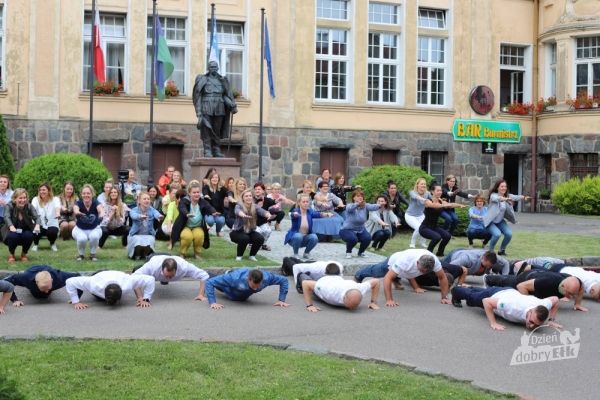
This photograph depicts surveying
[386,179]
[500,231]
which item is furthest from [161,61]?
[500,231]

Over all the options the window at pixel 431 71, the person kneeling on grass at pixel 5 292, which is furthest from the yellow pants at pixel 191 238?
the window at pixel 431 71

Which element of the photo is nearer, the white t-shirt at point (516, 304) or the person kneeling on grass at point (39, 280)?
the white t-shirt at point (516, 304)

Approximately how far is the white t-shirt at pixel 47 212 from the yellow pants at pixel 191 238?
8.38 feet

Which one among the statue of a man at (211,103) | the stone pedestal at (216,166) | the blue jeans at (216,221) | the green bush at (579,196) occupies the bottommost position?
the blue jeans at (216,221)

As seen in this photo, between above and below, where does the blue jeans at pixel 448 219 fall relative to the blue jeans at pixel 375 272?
above

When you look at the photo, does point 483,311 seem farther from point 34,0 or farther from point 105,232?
point 34,0

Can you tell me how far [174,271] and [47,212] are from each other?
5657 millimetres

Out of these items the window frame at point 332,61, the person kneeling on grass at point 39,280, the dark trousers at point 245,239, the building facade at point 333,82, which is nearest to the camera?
the person kneeling on grass at point 39,280

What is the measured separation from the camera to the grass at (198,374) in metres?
6.89

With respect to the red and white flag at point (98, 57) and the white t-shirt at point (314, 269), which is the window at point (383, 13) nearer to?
the red and white flag at point (98, 57)

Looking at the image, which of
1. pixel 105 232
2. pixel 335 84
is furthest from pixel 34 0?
pixel 105 232

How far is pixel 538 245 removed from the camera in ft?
63.1

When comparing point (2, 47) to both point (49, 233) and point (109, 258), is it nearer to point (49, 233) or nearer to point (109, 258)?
point (49, 233)

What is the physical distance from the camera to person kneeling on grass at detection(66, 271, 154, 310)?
1089 centimetres
